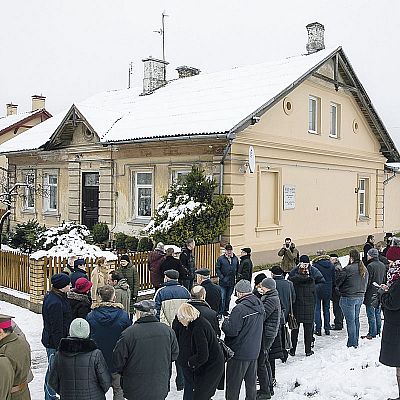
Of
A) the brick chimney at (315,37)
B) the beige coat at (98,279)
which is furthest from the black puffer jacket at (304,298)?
the brick chimney at (315,37)

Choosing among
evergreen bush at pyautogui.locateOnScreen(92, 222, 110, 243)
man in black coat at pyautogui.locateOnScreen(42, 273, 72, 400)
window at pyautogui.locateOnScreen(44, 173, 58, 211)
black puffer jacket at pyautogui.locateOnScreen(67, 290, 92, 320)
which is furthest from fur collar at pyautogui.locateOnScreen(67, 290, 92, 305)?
window at pyautogui.locateOnScreen(44, 173, 58, 211)

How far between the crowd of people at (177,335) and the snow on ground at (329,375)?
0.75 ft

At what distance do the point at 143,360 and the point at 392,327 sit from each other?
9.97 feet

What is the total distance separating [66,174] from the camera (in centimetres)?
2061

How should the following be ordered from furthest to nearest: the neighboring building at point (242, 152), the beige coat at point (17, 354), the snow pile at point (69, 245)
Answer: the neighboring building at point (242, 152)
the snow pile at point (69, 245)
the beige coat at point (17, 354)

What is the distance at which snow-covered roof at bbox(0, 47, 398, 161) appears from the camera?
15.5 meters

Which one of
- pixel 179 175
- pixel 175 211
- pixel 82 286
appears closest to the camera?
pixel 82 286

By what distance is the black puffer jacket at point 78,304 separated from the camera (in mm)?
6578

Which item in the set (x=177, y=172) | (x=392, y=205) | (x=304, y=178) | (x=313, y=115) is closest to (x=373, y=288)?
(x=177, y=172)

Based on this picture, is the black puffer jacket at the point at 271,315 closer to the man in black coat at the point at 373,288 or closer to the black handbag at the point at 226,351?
the black handbag at the point at 226,351

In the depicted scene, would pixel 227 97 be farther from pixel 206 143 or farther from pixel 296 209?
pixel 296 209

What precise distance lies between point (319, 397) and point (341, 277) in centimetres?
258

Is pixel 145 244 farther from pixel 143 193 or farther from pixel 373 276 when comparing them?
pixel 373 276

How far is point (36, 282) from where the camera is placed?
1086 cm
